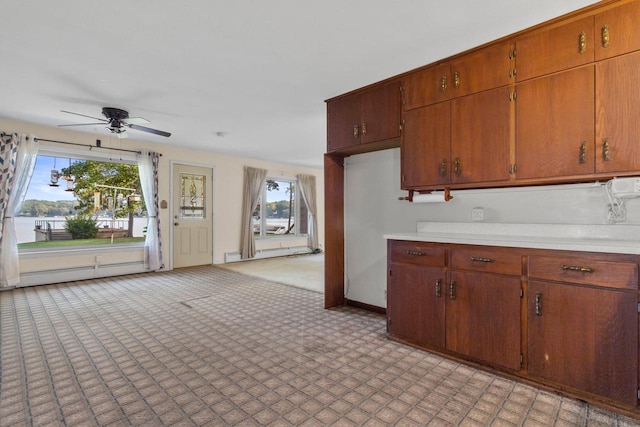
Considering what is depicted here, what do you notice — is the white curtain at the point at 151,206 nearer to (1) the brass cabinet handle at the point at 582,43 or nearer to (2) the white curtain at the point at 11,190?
(2) the white curtain at the point at 11,190

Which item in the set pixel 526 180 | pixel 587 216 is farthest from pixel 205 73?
pixel 587 216

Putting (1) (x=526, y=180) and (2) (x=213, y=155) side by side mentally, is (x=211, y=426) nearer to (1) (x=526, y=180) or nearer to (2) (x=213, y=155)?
(1) (x=526, y=180)

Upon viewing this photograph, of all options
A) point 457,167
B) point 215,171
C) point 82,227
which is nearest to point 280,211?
point 215,171

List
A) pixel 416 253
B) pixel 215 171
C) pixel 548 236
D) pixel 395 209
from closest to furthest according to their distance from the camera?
pixel 548 236 < pixel 416 253 < pixel 395 209 < pixel 215 171

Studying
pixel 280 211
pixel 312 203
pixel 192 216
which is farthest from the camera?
pixel 312 203

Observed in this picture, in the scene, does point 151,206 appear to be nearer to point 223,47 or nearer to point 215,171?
point 215,171

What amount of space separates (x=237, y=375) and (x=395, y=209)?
7.54 ft

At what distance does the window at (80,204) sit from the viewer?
17.2 feet

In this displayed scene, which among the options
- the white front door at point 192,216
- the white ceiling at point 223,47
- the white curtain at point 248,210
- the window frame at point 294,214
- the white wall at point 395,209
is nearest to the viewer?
the white ceiling at point 223,47

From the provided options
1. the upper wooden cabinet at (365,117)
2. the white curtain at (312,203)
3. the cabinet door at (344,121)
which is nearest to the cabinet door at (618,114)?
the upper wooden cabinet at (365,117)

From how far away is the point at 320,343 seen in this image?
284 centimetres

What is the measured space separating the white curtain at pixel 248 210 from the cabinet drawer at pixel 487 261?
595cm

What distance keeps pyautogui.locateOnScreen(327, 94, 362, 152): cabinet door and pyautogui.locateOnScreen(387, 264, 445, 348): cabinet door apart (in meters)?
1.57

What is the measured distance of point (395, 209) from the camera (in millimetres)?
3584
